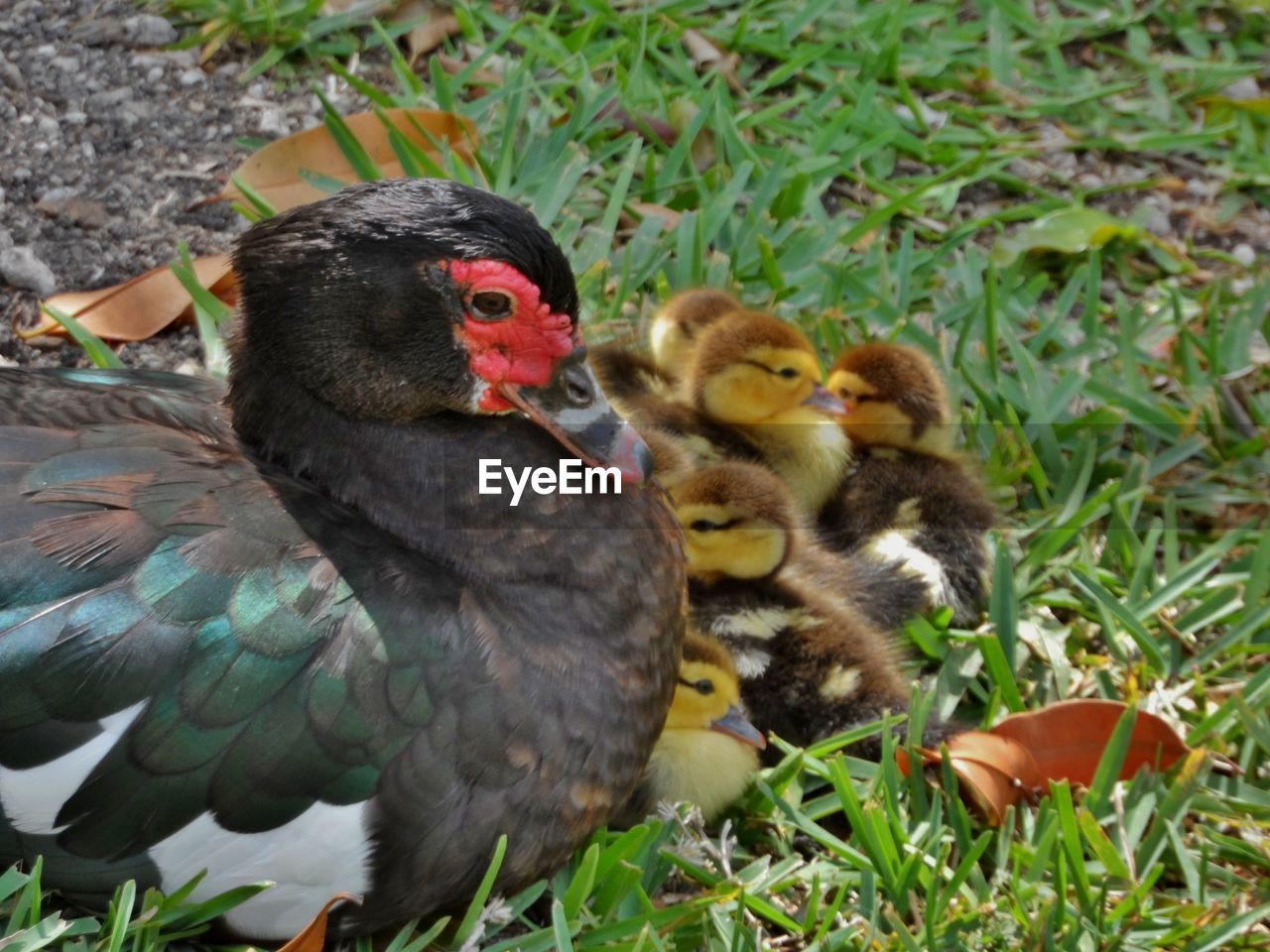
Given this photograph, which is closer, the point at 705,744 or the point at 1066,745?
the point at 705,744

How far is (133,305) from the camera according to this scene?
3189 millimetres

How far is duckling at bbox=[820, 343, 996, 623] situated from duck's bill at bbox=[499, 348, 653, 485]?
82 cm

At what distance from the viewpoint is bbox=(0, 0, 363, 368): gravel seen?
326 centimetres

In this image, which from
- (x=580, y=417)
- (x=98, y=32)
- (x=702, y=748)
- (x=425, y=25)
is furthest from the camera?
(x=425, y=25)

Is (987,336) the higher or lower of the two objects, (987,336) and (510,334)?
the lower

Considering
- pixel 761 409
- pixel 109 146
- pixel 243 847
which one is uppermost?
pixel 109 146

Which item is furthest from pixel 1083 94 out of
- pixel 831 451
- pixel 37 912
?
pixel 37 912

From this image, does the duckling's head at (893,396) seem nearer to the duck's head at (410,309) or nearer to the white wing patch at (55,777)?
the duck's head at (410,309)

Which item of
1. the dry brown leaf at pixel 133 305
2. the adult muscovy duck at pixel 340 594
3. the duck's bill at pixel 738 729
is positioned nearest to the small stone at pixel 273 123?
the dry brown leaf at pixel 133 305

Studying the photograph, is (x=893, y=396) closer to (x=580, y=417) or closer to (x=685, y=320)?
(x=685, y=320)

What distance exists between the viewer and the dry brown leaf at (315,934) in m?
2.09

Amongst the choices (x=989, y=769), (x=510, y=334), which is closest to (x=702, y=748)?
(x=989, y=769)

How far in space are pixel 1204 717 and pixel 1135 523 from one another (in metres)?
0.55

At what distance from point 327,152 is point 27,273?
0.69 meters
